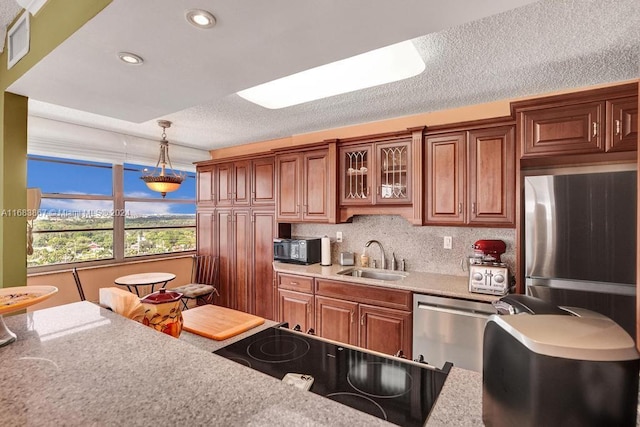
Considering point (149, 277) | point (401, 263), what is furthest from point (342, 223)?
point (149, 277)

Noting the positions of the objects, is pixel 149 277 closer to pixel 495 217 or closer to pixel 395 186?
pixel 395 186

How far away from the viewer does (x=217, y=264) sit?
4.24m

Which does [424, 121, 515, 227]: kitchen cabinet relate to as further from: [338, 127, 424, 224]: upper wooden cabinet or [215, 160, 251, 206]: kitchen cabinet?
[215, 160, 251, 206]: kitchen cabinet

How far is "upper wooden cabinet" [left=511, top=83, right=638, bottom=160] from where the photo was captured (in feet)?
6.31

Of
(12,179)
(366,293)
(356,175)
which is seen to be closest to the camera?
(12,179)

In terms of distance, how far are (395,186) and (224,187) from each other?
2.40 m

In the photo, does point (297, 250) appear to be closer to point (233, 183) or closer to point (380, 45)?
point (233, 183)

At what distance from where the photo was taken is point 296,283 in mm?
3254

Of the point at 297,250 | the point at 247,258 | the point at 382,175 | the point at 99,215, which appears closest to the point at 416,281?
the point at 382,175

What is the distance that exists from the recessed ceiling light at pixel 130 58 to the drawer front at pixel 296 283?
2.34 metres

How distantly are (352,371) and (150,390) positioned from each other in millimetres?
648

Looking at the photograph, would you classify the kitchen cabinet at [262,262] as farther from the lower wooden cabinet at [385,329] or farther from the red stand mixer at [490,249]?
the red stand mixer at [490,249]

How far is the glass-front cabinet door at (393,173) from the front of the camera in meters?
2.88

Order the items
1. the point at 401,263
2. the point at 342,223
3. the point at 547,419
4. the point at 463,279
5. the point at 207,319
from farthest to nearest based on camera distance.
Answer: the point at 342,223
the point at 401,263
the point at 463,279
the point at 207,319
the point at 547,419
